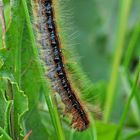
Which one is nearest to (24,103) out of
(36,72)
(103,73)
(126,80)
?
(36,72)

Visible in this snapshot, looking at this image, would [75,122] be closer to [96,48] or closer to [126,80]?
[126,80]

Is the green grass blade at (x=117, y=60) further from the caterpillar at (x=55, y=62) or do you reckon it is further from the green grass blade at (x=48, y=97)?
the green grass blade at (x=48, y=97)

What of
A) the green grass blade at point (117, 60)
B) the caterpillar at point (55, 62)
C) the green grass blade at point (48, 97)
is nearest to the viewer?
the green grass blade at point (48, 97)

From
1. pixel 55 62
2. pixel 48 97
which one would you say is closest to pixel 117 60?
pixel 55 62

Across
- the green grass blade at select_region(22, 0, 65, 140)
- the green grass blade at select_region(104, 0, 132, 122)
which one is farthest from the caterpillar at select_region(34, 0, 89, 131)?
the green grass blade at select_region(104, 0, 132, 122)

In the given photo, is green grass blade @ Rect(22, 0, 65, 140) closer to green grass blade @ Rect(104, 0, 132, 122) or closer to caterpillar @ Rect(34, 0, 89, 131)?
caterpillar @ Rect(34, 0, 89, 131)

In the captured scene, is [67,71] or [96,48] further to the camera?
[96,48]

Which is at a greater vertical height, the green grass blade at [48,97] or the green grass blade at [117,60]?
the green grass blade at [48,97]

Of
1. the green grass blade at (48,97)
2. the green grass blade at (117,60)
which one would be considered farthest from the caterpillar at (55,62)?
the green grass blade at (117,60)
